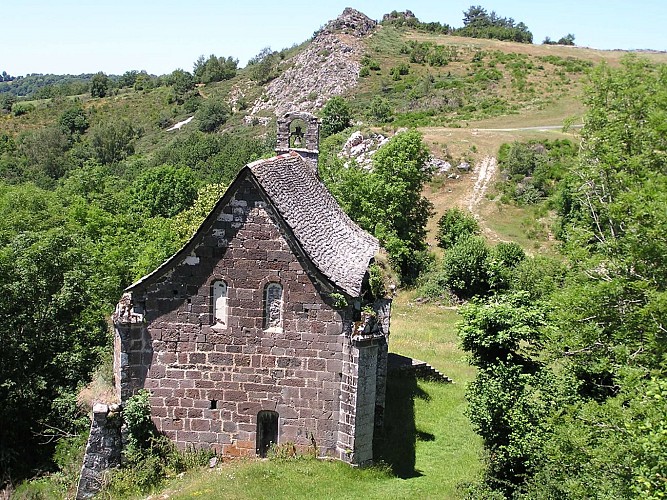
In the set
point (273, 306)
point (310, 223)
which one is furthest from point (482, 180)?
point (273, 306)

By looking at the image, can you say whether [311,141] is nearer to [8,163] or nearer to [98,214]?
[98,214]

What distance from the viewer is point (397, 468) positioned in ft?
64.3

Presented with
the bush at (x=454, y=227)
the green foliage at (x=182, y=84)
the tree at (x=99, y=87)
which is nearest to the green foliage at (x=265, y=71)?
the green foliage at (x=182, y=84)

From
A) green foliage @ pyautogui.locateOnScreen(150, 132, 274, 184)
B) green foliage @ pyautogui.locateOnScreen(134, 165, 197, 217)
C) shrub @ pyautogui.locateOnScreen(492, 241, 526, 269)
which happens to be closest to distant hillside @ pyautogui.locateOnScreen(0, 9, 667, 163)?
green foliage @ pyautogui.locateOnScreen(150, 132, 274, 184)

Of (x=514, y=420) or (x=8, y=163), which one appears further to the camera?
(x=8, y=163)

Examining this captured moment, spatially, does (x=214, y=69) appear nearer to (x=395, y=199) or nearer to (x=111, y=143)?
(x=111, y=143)

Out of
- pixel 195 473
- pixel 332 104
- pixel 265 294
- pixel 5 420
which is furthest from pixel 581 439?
pixel 332 104

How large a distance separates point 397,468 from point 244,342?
6.33 meters

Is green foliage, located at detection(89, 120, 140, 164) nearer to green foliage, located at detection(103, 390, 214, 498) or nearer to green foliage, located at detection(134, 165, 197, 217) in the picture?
green foliage, located at detection(134, 165, 197, 217)

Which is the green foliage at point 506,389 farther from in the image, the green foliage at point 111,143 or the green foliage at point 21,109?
the green foliage at point 21,109

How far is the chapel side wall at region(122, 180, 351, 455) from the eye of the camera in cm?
1836

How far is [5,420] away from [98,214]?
75.4 feet

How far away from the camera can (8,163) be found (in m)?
90.8

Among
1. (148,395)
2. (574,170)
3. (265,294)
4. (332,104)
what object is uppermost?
(332,104)
